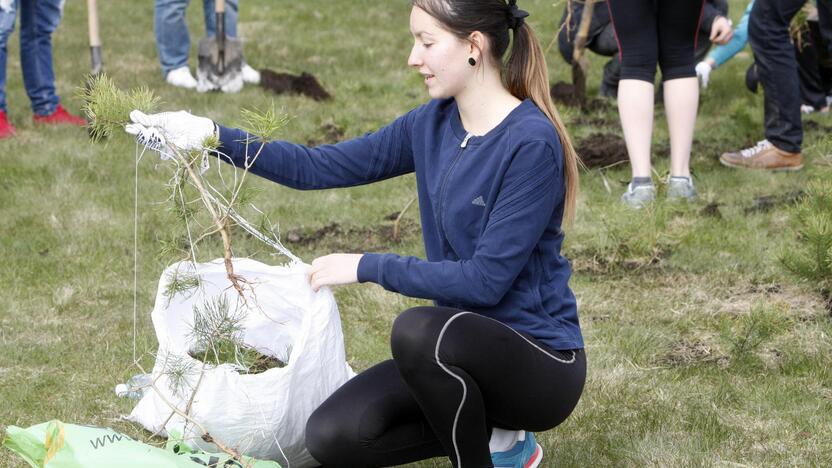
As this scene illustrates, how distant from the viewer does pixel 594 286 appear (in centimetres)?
365

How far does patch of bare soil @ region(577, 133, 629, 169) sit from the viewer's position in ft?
16.1

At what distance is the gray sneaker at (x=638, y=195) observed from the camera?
4.22 metres

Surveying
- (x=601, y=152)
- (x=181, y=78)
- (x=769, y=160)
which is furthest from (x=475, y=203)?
(x=181, y=78)

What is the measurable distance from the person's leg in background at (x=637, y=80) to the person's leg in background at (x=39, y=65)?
8.92ft

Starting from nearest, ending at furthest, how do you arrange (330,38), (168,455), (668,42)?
(168,455)
(668,42)
(330,38)

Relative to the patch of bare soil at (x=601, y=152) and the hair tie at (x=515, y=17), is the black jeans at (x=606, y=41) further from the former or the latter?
the hair tie at (x=515, y=17)

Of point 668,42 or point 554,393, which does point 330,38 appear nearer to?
point 668,42

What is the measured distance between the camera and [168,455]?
2.13 meters

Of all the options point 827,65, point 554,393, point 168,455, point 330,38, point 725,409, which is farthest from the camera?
point 330,38

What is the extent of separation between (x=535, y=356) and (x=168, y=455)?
2.46 feet

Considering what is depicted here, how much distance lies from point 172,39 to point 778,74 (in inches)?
135

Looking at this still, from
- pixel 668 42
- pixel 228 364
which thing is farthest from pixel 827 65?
pixel 228 364

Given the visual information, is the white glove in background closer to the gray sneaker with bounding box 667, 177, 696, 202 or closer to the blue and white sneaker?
the blue and white sneaker

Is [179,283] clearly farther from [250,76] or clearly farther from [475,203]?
[250,76]
